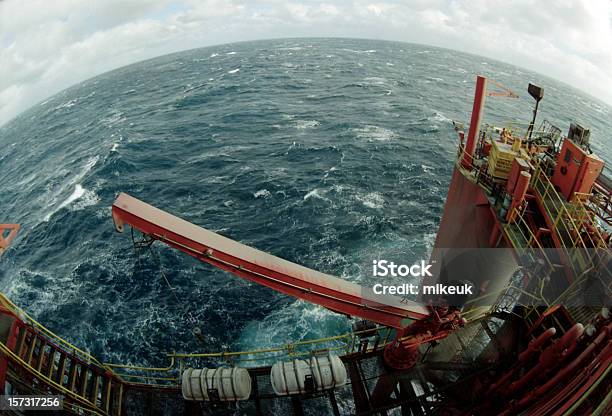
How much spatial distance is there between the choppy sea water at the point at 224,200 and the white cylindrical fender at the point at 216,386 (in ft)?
31.6

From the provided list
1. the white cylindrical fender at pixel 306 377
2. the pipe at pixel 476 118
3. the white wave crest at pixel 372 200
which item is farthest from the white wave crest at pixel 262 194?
the white cylindrical fender at pixel 306 377

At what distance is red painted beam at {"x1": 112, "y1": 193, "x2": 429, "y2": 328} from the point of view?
1005 centimetres

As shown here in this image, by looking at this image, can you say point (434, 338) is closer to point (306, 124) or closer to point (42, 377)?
point (42, 377)

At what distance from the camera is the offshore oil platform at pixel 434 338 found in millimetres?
10008

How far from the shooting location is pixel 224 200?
122 ft

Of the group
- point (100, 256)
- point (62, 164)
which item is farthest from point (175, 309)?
point (62, 164)

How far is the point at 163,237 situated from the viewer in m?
10.2

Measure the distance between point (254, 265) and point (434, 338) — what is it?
741 centimetres

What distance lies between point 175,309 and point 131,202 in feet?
56.3

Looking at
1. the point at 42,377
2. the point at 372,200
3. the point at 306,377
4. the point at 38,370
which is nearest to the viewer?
the point at 42,377

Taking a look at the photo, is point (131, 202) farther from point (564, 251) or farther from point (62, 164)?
point (62, 164)

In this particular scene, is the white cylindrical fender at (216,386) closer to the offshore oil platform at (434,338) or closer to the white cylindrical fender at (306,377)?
the offshore oil platform at (434,338)

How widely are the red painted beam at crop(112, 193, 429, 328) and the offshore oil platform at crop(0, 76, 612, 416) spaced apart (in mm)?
43

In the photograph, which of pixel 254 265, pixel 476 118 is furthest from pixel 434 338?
pixel 476 118
